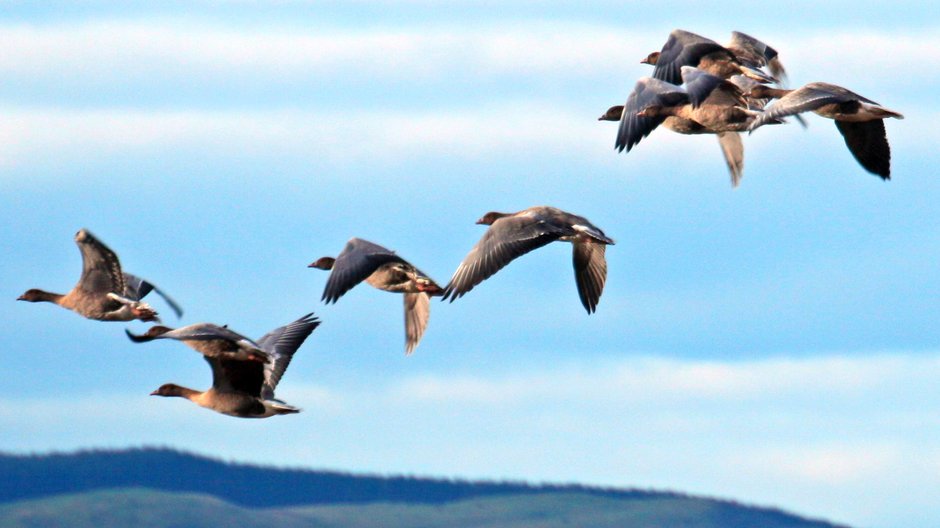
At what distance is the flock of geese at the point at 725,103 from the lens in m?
35.3

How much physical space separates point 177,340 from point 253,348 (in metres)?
1.59

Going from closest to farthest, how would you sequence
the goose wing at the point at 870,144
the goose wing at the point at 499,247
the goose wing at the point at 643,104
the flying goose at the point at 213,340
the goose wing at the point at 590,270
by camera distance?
the flying goose at the point at 213,340
the goose wing at the point at 499,247
the goose wing at the point at 643,104
the goose wing at the point at 870,144
the goose wing at the point at 590,270

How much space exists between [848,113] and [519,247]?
779 cm

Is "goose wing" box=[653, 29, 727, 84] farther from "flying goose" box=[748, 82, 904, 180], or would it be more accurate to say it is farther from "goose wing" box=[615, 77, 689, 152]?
"goose wing" box=[615, 77, 689, 152]

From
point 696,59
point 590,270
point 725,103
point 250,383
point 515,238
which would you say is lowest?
point 250,383

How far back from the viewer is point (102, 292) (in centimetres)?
3872

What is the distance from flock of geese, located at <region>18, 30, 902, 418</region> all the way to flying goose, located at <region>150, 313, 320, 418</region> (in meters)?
0.02

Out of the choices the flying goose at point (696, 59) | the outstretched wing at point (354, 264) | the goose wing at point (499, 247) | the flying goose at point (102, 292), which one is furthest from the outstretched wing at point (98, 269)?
the flying goose at point (696, 59)

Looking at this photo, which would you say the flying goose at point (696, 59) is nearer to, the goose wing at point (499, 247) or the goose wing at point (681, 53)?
the goose wing at point (681, 53)

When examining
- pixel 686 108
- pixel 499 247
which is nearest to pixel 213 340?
pixel 499 247

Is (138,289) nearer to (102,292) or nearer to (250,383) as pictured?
(102,292)

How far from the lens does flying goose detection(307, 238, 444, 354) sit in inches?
1432

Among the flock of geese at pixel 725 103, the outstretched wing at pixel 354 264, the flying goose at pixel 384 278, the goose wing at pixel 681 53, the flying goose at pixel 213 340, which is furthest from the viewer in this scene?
the goose wing at pixel 681 53

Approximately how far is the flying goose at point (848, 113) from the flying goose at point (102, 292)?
12.6 meters
